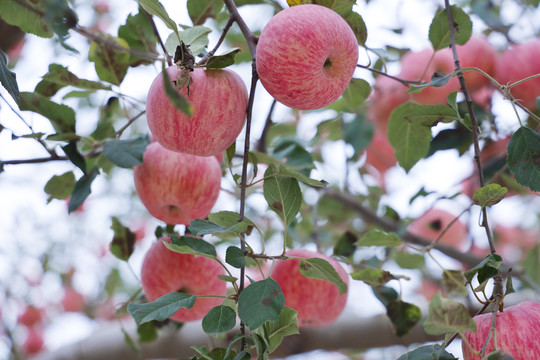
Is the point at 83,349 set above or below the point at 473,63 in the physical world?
below

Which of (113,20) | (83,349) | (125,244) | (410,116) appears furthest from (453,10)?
(113,20)

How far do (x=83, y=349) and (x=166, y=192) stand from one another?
858 millimetres

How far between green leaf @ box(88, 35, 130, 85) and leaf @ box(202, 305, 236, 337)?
1.69 ft

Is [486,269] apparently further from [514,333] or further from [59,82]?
[59,82]

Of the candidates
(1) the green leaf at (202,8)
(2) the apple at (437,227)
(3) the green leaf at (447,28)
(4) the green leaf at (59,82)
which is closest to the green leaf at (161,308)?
(4) the green leaf at (59,82)

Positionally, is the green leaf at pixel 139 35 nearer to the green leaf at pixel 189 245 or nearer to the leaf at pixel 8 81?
the leaf at pixel 8 81

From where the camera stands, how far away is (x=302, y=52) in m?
0.67

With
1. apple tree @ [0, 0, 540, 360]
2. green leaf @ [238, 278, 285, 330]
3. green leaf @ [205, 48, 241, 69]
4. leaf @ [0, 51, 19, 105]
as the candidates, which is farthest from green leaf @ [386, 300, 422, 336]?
leaf @ [0, 51, 19, 105]

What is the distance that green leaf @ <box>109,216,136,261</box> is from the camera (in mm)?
1030

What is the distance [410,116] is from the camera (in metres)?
0.81

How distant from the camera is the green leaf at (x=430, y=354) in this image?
58 cm

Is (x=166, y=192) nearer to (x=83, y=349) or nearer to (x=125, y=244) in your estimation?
(x=125, y=244)

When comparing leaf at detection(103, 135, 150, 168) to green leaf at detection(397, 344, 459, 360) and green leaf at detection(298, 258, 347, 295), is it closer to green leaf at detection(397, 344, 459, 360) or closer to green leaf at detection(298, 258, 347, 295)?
green leaf at detection(298, 258, 347, 295)

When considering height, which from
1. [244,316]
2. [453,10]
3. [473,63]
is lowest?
[244,316]
